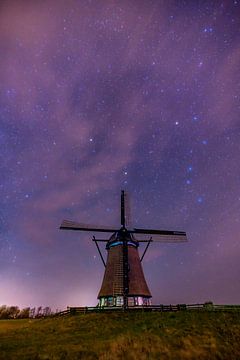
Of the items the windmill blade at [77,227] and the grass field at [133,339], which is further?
the windmill blade at [77,227]

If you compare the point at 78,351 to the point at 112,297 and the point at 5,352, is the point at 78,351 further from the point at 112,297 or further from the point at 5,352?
the point at 112,297

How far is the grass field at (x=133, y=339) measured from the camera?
12.2 metres

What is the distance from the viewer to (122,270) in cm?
2978

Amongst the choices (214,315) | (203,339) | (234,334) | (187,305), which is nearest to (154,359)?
(203,339)

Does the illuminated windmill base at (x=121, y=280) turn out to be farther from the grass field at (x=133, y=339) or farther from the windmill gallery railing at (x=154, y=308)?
the grass field at (x=133, y=339)

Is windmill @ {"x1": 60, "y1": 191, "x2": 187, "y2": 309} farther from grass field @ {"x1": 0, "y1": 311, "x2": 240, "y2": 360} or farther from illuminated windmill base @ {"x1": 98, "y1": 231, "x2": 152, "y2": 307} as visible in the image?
grass field @ {"x1": 0, "y1": 311, "x2": 240, "y2": 360}

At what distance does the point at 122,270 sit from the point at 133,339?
51.5ft

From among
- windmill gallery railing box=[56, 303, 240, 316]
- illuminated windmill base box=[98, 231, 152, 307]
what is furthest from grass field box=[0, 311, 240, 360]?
illuminated windmill base box=[98, 231, 152, 307]

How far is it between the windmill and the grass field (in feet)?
23.1

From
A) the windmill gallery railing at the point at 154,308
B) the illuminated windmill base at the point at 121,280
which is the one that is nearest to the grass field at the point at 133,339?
the windmill gallery railing at the point at 154,308

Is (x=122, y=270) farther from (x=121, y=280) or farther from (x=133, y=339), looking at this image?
(x=133, y=339)

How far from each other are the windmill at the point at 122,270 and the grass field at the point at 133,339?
277 inches

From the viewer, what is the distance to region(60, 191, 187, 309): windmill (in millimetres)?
28609

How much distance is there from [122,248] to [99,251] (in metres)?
2.98
